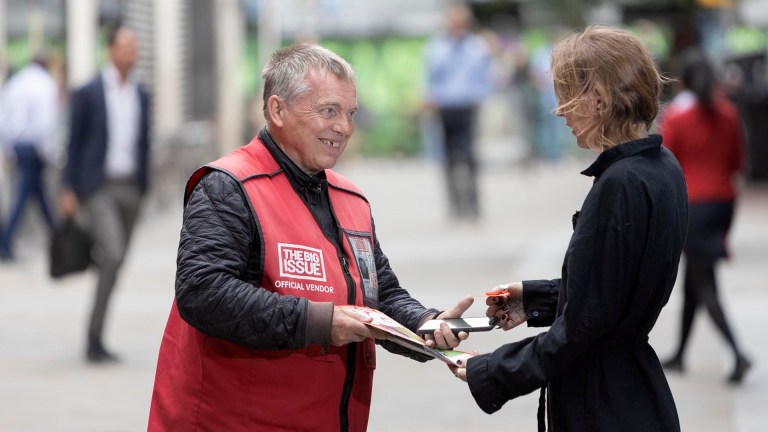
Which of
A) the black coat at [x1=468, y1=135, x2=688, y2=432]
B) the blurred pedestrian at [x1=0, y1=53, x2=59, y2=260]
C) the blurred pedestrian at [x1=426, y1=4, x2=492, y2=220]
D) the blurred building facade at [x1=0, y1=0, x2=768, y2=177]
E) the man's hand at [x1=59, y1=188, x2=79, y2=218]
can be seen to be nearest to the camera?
the black coat at [x1=468, y1=135, x2=688, y2=432]

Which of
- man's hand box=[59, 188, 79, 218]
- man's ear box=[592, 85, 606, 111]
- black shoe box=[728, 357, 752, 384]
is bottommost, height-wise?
black shoe box=[728, 357, 752, 384]

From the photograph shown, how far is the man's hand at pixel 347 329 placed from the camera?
345 cm

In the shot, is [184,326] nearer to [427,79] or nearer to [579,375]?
[579,375]

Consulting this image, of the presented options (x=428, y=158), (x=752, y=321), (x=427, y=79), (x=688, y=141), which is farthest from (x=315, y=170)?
(x=428, y=158)

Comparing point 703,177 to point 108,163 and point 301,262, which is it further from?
point 301,262

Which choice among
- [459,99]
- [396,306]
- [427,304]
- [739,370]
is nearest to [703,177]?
[739,370]

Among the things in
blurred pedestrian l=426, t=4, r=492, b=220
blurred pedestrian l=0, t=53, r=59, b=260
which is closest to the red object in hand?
blurred pedestrian l=0, t=53, r=59, b=260

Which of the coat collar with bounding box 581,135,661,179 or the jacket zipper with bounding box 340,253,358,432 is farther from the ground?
the coat collar with bounding box 581,135,661,179

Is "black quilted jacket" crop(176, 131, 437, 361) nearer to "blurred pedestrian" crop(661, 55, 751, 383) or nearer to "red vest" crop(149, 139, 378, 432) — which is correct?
"red vest" crop(149, 139, 378, 432)

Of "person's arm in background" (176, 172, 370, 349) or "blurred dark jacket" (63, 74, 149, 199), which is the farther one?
"blurred dark jacket" (63, 74, 149, 199)

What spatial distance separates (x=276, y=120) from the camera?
372cm

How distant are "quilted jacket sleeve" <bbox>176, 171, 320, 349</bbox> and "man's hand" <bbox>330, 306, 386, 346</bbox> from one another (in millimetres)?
79

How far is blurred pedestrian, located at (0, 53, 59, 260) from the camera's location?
1416 cm

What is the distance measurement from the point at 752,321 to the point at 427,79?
295 inches
